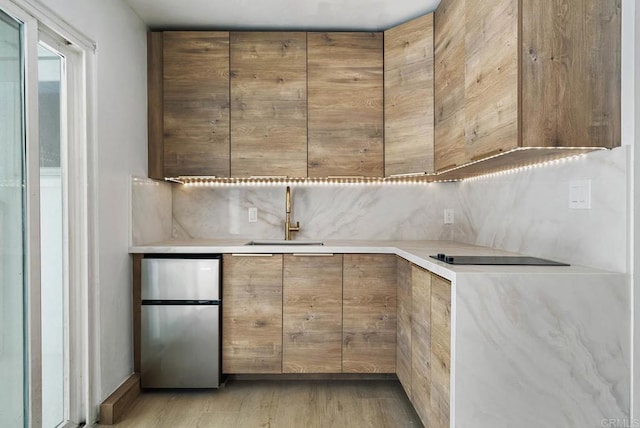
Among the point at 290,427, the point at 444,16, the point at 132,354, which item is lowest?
the point at 290,427

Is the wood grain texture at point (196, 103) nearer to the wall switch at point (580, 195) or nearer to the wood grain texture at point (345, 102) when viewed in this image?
the wood grain texture at point (345, 102)

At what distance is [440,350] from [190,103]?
7.16 ft

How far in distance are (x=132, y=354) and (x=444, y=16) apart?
2.70m

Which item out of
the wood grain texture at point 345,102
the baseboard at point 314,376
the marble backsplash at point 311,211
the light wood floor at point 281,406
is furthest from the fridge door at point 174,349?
the wood grain texture at point 345,102

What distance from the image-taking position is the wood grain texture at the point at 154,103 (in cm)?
284

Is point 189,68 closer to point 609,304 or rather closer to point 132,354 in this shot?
point 132,354

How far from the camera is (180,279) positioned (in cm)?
261

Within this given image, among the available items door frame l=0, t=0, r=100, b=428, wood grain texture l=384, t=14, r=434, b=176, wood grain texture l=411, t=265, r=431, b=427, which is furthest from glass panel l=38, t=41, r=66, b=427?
wood grain texture l=384, t=14, r=434, b=176

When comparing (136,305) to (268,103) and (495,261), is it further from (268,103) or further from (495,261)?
(495,261)

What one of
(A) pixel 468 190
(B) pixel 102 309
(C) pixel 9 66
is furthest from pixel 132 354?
(A) pixel 468 190

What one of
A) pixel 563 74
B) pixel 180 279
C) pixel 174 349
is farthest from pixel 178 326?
pixel 563 74

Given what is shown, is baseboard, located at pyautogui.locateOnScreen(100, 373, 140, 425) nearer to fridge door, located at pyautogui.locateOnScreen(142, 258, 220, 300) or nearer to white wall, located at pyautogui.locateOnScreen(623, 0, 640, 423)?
fridge door, located at pyautogui.locateOnScreen(142, 258, 220, 300)

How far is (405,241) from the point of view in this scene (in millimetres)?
3145

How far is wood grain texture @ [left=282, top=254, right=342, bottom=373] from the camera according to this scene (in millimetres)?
2682
